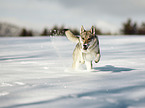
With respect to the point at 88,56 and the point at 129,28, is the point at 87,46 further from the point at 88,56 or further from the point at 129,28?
the point at 129,28

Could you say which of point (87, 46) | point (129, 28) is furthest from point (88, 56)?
point (129, 28)

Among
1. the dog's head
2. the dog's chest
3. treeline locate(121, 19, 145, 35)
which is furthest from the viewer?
treeline locate(121, 19, 145, 35)

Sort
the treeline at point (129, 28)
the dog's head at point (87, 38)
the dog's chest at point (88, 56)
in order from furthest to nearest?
the treeline at point (129, 28)
the dog's chest at point (88, 56)
the dog's head at point (87, 38)

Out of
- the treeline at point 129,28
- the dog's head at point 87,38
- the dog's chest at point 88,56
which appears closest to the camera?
the dog's head at point 87,38

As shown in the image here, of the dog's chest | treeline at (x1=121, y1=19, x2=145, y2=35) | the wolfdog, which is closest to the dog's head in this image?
the wolfdog

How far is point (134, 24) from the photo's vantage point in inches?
1719

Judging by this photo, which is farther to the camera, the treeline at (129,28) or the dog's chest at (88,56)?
the treeline at (129,28)

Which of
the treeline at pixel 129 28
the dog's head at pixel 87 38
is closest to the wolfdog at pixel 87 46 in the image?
the dog's head at pixel 87 38

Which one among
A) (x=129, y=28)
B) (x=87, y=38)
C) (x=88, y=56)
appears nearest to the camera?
(x=87, y=38)

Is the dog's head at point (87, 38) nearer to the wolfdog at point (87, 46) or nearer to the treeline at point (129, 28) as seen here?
the wolfdog at point (87, 46)

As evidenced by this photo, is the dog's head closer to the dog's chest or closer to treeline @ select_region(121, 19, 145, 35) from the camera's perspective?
the dog's chest

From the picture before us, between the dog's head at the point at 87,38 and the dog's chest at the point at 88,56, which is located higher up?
the dog's head at the point at 87,38

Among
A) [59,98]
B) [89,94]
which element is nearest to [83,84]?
[89,94]

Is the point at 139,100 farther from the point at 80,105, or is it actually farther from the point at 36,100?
the point at 36,100
